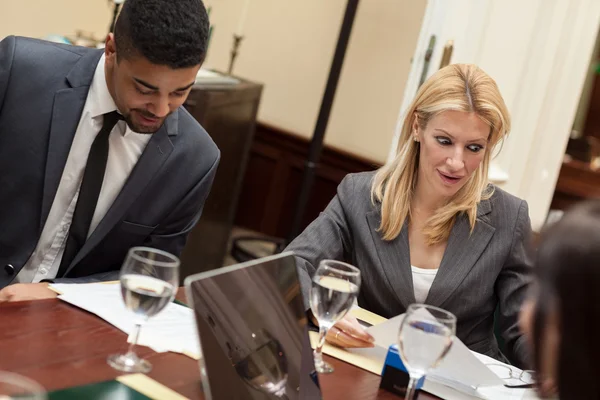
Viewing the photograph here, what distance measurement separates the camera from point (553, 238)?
3.15 ft

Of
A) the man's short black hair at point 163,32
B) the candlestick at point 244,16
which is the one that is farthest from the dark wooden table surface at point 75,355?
the candlestick at point 244,16

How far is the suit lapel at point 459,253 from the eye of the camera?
95.1 inches

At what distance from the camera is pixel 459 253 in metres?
2.46

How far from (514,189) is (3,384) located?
3.84 meters

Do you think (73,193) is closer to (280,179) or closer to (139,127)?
(139,127)

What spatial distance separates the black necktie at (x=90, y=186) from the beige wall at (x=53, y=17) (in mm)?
2189

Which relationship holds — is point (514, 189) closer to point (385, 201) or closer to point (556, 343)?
point (385, 201)

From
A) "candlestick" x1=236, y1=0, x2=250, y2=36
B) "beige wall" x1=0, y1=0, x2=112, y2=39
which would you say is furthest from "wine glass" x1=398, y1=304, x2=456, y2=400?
"candlestick" x1=236, y1=0, x2=250, y2=36

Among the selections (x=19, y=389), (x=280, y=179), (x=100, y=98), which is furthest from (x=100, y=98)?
(x=280, y=179)

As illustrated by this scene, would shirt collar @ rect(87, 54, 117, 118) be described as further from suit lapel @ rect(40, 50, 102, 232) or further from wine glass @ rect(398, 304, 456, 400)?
wine glass @ rect(398, 304, 456, 400)

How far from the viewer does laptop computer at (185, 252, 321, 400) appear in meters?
1.27

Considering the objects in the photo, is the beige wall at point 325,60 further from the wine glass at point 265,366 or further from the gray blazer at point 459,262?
the wine glass at point 265,366

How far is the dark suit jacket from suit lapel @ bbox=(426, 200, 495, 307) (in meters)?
0.78

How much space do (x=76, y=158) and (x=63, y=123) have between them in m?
0.09
